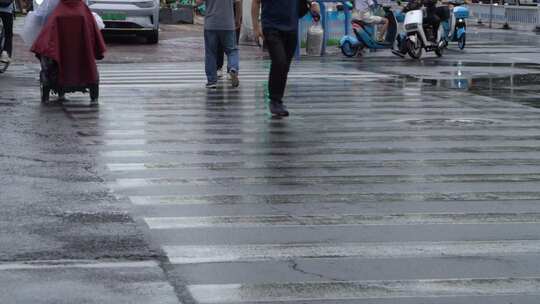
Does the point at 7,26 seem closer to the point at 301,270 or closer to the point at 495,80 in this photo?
the point at 495,80

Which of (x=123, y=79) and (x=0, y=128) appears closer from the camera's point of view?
(x=0, y=128)

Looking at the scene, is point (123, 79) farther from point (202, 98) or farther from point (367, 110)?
point (367, 110)

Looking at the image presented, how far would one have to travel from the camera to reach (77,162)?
10.4m

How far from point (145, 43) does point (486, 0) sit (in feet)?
140

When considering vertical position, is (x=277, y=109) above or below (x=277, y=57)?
below

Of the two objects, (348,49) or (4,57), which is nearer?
(4,57)

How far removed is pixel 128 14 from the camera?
29.8m

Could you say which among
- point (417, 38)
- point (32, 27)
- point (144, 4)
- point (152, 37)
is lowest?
point (152, 37)

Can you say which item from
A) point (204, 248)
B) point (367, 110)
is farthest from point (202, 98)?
point (204, 248)

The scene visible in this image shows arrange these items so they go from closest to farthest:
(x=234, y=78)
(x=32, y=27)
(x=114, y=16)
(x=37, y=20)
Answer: (x=37, y=20)
(x=32, y=27)
(x=234, y=78)
(x=114, y=16)

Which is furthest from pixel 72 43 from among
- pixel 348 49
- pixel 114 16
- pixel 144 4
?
pixel 144 4

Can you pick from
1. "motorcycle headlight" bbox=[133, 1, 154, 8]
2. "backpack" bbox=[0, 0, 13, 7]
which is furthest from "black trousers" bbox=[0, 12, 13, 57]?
"motorcycle headlight" bbox=[133, 1, 154, 8]

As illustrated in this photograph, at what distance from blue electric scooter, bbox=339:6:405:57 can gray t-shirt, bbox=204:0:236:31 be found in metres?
9.54

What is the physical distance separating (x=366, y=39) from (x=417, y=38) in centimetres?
149
